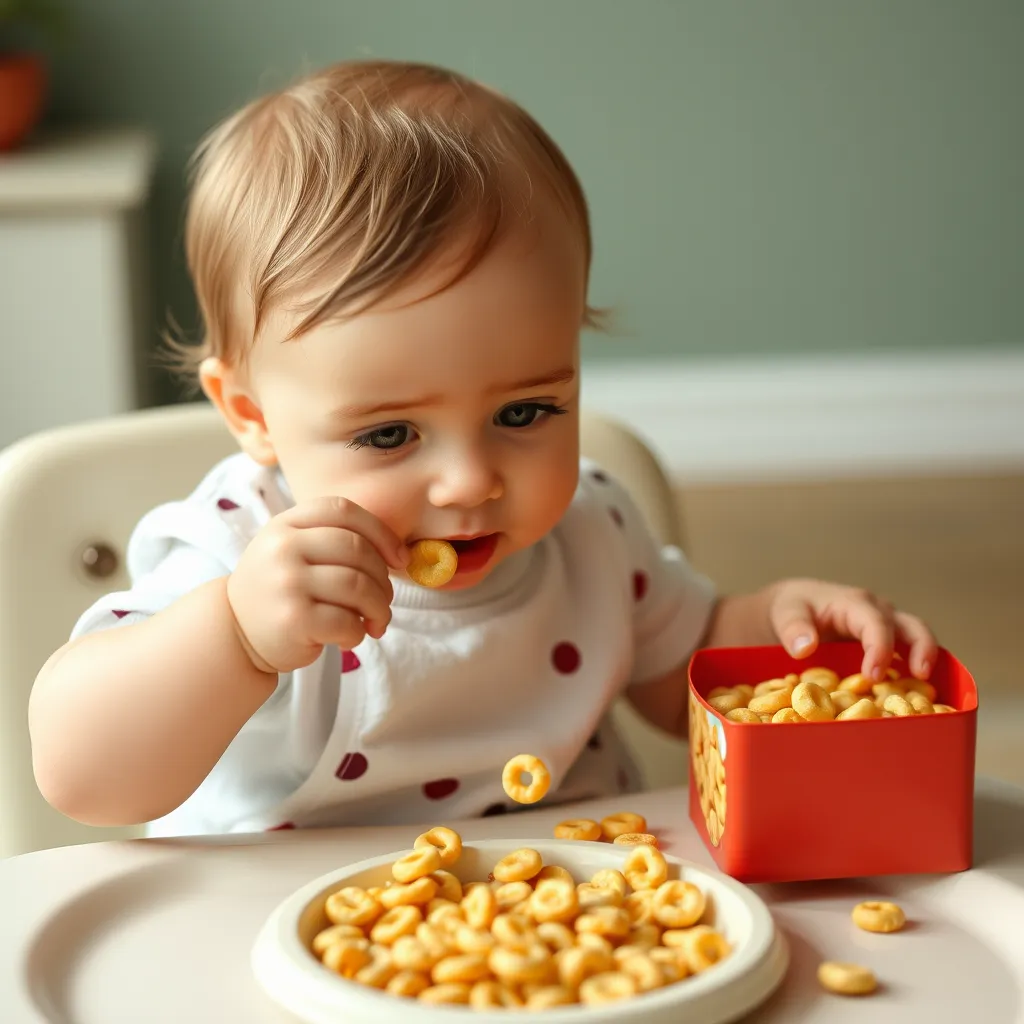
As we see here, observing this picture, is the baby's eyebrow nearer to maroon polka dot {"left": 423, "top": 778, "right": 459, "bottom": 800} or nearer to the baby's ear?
the baby's ear

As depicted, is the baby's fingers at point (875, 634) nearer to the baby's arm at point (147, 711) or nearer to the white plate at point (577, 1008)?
the white plate at point (577, 1008)

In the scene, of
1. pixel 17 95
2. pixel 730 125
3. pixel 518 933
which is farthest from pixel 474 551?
pixel 730 125

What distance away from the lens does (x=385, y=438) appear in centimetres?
74

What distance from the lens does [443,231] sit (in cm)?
73

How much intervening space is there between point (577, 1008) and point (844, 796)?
183 millimetres

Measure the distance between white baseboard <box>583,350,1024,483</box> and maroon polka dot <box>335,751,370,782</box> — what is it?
151 cm

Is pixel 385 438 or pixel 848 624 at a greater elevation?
pixel 385 438

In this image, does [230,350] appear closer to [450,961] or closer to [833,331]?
[450,961]

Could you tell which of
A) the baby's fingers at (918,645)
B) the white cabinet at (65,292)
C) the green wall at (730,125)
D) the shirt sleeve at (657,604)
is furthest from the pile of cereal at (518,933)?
the green wall at (730,125)

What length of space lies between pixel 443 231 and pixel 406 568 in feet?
0.54

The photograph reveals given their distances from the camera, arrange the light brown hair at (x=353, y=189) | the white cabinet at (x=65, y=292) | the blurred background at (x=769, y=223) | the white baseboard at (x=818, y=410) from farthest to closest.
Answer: the white baseboard at (x=818, y=410), the blurred background at (x=769, y=223), the white cabinet at (x=65, y=292), the light brown hair at (x=353, y=189)

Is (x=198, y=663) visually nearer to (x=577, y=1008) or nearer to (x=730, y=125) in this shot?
(x=577, y=1008)

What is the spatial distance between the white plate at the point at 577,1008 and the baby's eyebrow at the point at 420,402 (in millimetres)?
213

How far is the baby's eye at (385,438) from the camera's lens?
29.2 inches
